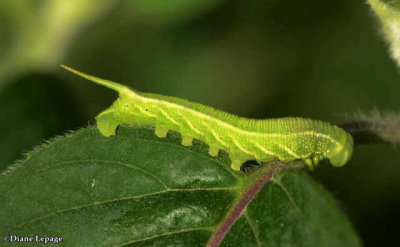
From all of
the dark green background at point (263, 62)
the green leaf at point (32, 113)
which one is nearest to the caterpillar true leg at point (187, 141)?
the green leaf at point (32, 113)

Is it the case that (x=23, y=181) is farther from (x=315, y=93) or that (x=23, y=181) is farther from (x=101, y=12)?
(x=315, y=93)

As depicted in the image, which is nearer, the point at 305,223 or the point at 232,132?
the point at 305,223

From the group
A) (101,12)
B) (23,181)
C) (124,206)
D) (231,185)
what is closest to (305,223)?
(231,185)

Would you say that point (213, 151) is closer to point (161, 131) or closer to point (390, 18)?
point (161, 131)

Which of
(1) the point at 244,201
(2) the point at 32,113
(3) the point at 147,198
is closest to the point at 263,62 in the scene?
(2) the point at 32,113

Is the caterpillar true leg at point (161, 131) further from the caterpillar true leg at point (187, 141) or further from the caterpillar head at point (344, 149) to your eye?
the caterpillar head at point (344, 149)

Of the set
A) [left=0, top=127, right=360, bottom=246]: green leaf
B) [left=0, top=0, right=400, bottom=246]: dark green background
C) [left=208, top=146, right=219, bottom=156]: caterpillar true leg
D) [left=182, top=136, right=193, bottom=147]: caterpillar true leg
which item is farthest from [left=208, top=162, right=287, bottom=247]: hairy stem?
[left=0, top=0, right=400, bottom=246]: dark green background
